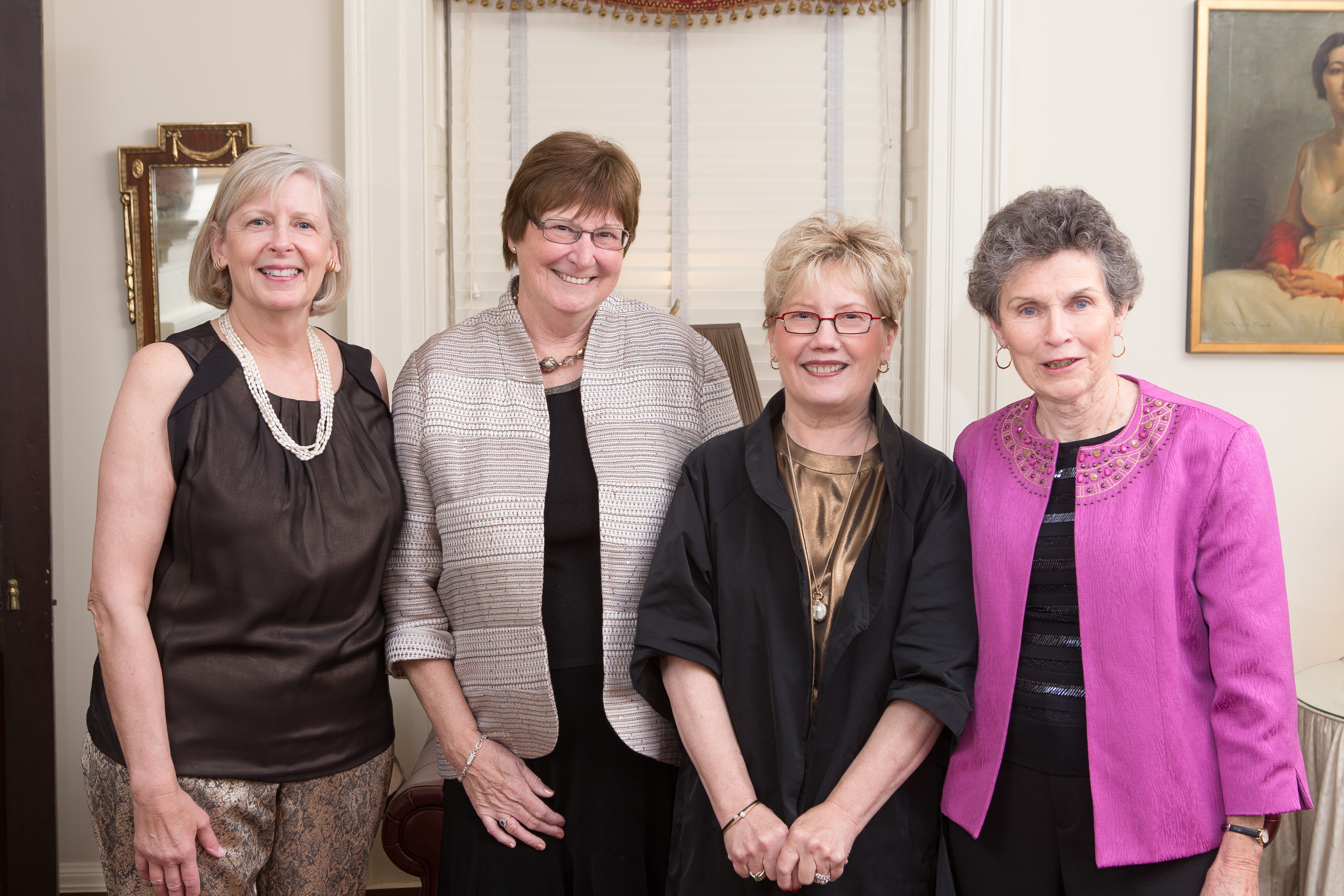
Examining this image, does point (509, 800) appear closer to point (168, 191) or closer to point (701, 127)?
point (168, 191)

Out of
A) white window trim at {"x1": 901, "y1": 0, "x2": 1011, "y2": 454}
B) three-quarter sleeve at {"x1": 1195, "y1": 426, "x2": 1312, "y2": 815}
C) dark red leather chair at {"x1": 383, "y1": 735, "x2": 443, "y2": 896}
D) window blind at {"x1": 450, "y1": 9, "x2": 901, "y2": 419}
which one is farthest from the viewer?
window blind at {"x1": 450, "y1": 9, "x2": 901, "y2": 419}

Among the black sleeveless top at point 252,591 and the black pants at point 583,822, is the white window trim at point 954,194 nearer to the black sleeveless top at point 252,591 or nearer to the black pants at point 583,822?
the black pants at point 583,822

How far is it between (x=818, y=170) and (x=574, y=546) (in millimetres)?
1848

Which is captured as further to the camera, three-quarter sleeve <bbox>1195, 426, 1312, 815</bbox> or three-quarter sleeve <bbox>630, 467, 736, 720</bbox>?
three-quarter sleeve <bbox>630, 467, 736, 720</bbox>

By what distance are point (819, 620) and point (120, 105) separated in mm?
2456

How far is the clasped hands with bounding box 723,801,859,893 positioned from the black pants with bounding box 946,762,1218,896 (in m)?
0.22

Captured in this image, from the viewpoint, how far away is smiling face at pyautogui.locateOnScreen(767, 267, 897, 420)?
138cm

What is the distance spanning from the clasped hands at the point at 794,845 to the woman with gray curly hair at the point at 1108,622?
224mm

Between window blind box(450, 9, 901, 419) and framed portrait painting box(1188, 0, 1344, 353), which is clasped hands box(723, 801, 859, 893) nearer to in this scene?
window blind box(450, 9, 901, 419)

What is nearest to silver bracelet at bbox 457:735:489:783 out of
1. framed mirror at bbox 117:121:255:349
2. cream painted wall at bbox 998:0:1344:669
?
framed mirror at bbox 117:121:255:349

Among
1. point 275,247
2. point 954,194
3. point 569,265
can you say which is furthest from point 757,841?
point 954,194

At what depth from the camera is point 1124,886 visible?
1.25m

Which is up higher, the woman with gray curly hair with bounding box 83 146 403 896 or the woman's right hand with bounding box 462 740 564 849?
the woman with gray curly hair with bounding box 83 146 403 896

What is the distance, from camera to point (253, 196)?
1.49m
